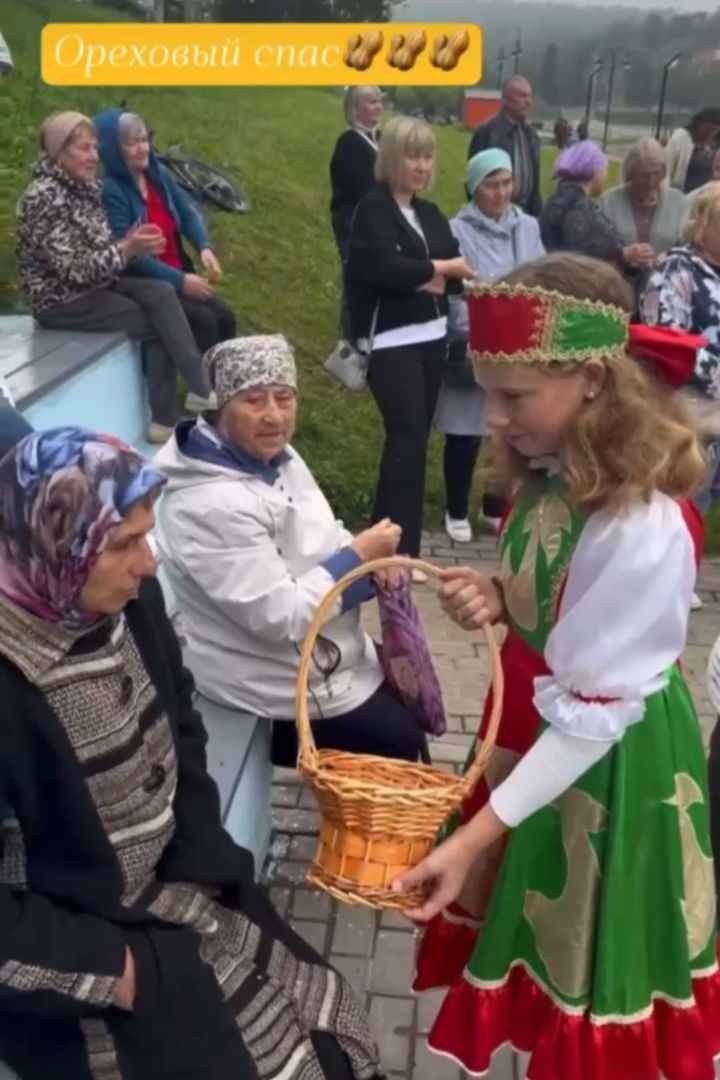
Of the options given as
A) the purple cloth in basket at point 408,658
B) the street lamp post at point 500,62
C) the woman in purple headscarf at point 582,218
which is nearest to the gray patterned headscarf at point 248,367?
the purple cloth in basket at point 408,658

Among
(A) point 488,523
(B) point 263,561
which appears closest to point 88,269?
→ (A) point 488,523

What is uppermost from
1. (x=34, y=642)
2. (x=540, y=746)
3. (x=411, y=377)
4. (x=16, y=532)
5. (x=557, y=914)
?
(x=16, y=532)

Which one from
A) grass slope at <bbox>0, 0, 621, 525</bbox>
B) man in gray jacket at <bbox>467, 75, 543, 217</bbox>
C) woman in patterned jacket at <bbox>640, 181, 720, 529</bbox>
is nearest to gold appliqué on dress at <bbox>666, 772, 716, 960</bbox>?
woman in patterned jacket at <bbox>640, 181, 720, 529</bbox>

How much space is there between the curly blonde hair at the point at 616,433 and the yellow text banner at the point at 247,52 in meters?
4.56

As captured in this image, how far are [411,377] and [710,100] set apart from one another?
2998 millimetres

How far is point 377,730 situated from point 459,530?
304cm

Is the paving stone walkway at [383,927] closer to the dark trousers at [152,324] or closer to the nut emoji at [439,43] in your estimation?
the dark trousers at [152,324]

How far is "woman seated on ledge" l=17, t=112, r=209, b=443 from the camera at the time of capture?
538cm

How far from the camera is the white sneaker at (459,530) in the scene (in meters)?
5.95

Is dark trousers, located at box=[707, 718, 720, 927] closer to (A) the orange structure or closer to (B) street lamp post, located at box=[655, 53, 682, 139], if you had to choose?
(A) the orange structure

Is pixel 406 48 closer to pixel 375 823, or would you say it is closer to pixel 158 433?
pixel 158 433

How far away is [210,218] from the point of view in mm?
7363

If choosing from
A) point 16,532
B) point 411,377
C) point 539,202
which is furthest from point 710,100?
point 16,532

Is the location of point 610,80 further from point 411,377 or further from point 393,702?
point 393,702
